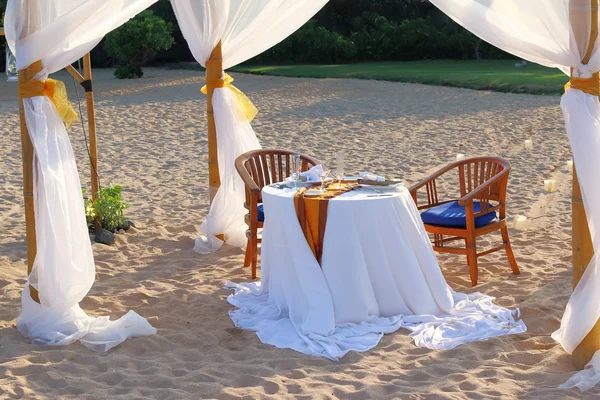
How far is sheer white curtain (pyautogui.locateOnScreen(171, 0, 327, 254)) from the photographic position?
5.61 metres

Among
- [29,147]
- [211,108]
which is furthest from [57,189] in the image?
[211,108]

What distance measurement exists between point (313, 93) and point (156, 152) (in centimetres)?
719

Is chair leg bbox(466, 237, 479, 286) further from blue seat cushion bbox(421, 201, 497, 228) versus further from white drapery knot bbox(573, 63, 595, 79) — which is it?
white drapery knot bbox(573, 63, 595, 79)

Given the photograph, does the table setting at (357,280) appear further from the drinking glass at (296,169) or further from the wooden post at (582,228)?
the wooden post at (582,228)

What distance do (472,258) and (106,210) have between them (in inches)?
116

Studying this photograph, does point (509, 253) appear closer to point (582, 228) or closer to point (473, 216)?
point (473, 216)

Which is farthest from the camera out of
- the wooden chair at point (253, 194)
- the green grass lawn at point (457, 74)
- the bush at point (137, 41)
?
the bush at point (137, 41)

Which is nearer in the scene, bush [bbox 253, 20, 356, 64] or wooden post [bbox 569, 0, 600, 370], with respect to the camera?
wooden post [bbox 569, 0, 600, 370]

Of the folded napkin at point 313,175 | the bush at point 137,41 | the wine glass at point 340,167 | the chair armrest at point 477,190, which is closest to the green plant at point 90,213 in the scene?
the folded napkin at point 313,175

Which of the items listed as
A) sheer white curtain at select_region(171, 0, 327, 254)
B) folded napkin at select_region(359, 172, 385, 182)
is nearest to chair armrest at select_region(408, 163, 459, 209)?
folded napkin at select_region(359, 172, 385, 182)

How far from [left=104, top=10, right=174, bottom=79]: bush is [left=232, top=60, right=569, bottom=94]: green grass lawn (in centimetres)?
301

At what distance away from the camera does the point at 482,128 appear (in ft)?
38.8

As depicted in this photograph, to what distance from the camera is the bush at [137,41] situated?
2170 centimetres

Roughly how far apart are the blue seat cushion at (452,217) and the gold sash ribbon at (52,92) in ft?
7.33
